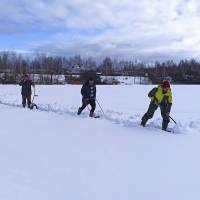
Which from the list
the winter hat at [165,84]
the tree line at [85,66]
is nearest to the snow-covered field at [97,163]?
the winter hat at [165,84]

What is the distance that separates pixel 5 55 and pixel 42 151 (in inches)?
4347

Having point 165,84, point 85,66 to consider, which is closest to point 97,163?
point 165,84

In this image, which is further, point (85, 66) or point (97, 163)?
point (85, 66)

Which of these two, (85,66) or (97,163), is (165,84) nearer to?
(97,163)

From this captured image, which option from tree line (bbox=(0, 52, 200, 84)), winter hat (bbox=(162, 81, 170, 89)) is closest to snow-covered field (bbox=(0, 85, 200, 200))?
winter hat (bbox=(162, 81, 170, 89))

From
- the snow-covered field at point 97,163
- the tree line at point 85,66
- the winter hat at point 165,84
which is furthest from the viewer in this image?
the tree line at point 85,66

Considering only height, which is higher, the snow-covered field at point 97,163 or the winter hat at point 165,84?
the winter hat at point 165,84

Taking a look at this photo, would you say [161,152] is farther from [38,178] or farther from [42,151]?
[38,178]

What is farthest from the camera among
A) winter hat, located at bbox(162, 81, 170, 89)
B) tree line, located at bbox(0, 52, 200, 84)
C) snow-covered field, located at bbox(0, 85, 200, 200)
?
tree line, located at bbox(0, 52, 200, 84)

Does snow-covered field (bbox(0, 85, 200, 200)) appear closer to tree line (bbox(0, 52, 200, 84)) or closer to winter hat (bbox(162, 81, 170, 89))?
winter hat (bbox(162, 81, 170, 89))

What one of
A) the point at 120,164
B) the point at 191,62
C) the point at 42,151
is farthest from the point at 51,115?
the point at 191,62

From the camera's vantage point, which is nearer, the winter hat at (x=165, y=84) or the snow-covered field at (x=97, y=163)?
the snow-covered field at (x=97, y=163)

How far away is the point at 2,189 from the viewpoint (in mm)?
5941

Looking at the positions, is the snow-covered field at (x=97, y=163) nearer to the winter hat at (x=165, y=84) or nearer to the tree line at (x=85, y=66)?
the winter hat at (x=165, y=84)
